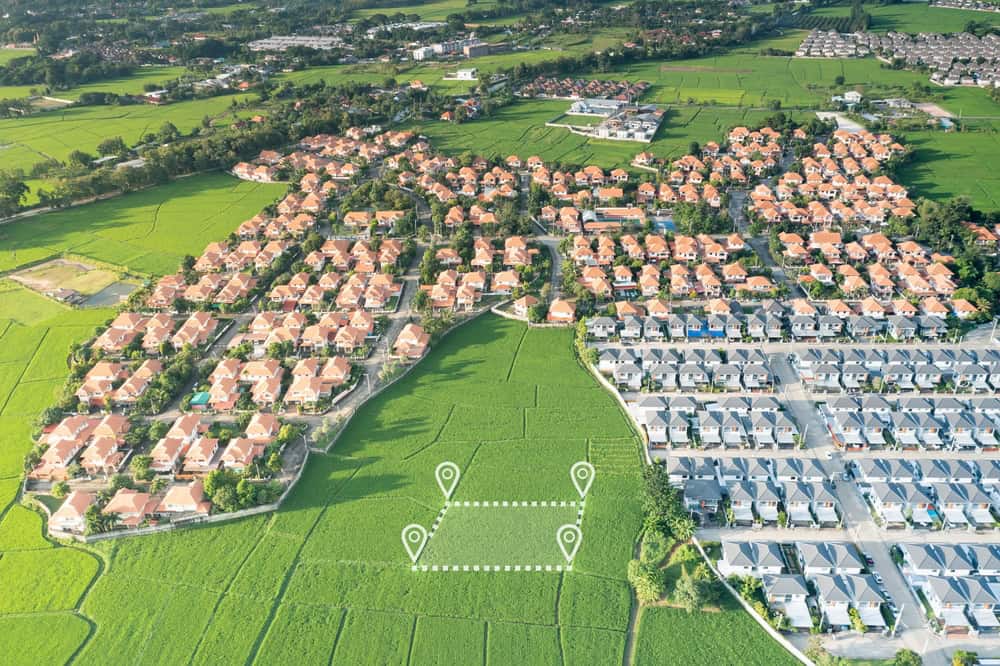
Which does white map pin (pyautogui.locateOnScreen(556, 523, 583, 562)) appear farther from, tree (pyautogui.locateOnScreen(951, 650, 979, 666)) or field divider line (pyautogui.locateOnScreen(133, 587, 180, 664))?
field divider line (pyautogui.locateOnScreen(133, 587, 180, 664))

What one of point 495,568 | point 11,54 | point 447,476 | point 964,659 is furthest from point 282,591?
point 11,54

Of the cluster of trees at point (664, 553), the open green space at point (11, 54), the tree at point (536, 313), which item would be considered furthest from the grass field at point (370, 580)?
the open green space at point (11, 54)

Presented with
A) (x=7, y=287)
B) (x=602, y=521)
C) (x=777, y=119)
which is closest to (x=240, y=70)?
(x=7, y=287)

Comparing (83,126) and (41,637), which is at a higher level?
(83,126)

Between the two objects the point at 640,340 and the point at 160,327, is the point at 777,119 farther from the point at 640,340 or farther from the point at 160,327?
the point at 160,327

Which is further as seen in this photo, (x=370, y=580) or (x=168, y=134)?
(x=168, y=134)

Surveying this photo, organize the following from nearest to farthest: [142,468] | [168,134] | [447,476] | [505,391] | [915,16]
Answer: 1. [142,468]
2. [447,476]
3. [505,391]
4. [168,134]
5. [915,16]

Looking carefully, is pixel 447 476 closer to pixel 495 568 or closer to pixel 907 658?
pixel 495 568

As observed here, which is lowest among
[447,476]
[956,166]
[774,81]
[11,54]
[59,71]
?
[774,81]
